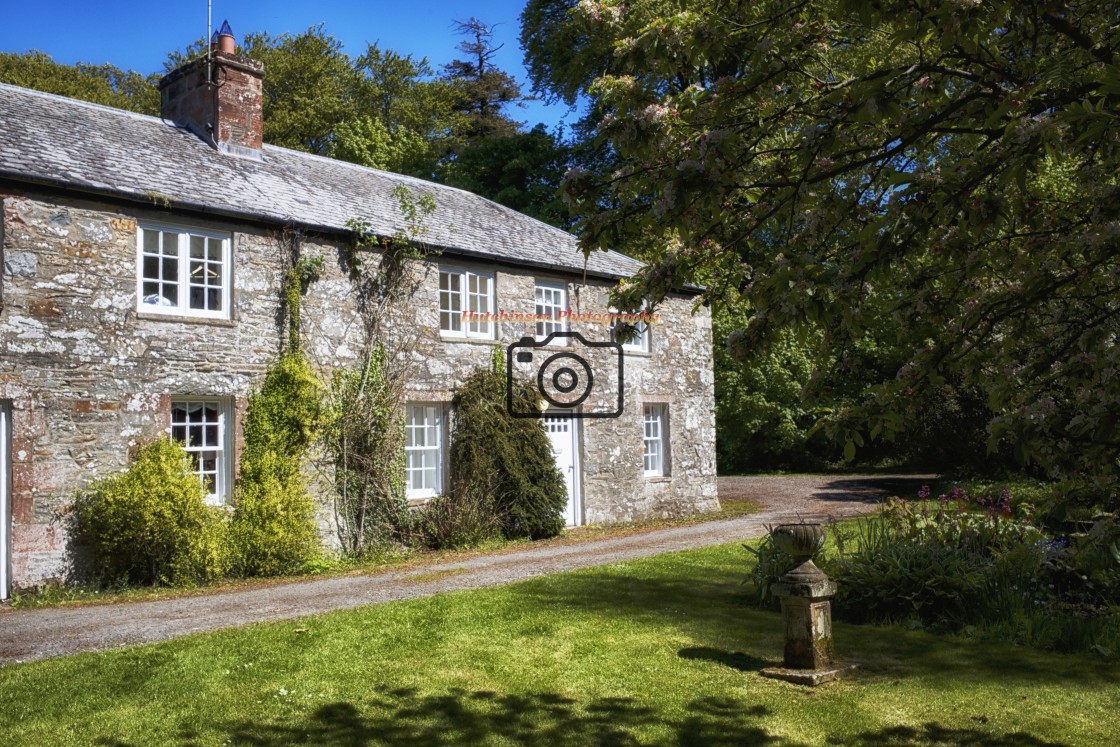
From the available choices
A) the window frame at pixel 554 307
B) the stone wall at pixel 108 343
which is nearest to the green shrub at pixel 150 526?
the stone wall at pixel 108 343

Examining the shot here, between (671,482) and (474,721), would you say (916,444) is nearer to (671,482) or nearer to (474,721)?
(671,482)

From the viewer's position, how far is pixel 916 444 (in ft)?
89.4

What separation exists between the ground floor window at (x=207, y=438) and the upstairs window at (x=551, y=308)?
20.9ft

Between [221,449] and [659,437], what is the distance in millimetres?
9597

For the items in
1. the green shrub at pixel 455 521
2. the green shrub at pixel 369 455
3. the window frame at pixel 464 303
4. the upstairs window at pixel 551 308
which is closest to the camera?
the green shrub at pixel 369 455

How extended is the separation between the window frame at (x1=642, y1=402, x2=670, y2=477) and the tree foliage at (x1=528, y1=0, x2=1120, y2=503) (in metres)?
14.0

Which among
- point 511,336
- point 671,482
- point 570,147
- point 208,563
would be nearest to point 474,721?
point 208,563

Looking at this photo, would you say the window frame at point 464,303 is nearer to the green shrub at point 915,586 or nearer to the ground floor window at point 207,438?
the ground floor window at point 207,438

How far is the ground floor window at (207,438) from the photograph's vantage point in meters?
13.4

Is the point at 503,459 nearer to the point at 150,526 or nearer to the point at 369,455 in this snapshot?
the point at 369,455

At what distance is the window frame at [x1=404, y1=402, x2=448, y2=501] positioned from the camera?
52.3 ft

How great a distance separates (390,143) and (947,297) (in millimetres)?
32355

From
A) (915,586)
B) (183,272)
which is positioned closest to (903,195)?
(915,586)

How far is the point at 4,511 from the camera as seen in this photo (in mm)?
11586
